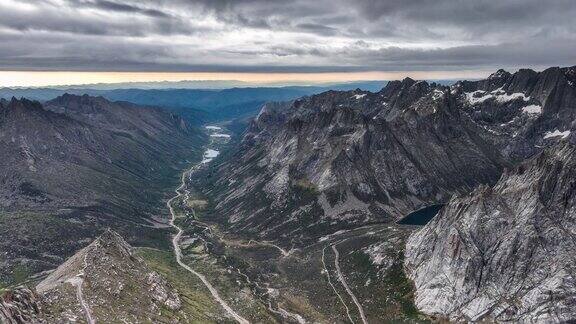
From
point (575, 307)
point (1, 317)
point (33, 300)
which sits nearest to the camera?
point (1, 317)

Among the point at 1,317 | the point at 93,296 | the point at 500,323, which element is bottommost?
the point at 500,323

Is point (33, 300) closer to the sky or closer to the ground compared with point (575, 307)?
closer to the sky

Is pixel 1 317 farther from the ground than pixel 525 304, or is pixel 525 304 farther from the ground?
pixel 1 317

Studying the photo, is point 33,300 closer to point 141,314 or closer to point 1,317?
point 1,317

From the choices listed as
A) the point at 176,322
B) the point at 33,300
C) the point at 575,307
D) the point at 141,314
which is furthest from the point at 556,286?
the point at 33,300

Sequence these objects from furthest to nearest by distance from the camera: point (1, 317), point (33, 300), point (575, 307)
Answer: point (575, 307), point (33, 300), point (1, 317)

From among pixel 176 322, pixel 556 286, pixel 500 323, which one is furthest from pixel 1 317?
pixel 556 286

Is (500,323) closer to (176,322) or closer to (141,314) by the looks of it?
(176,322)

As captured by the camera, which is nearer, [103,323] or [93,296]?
[103,323]
